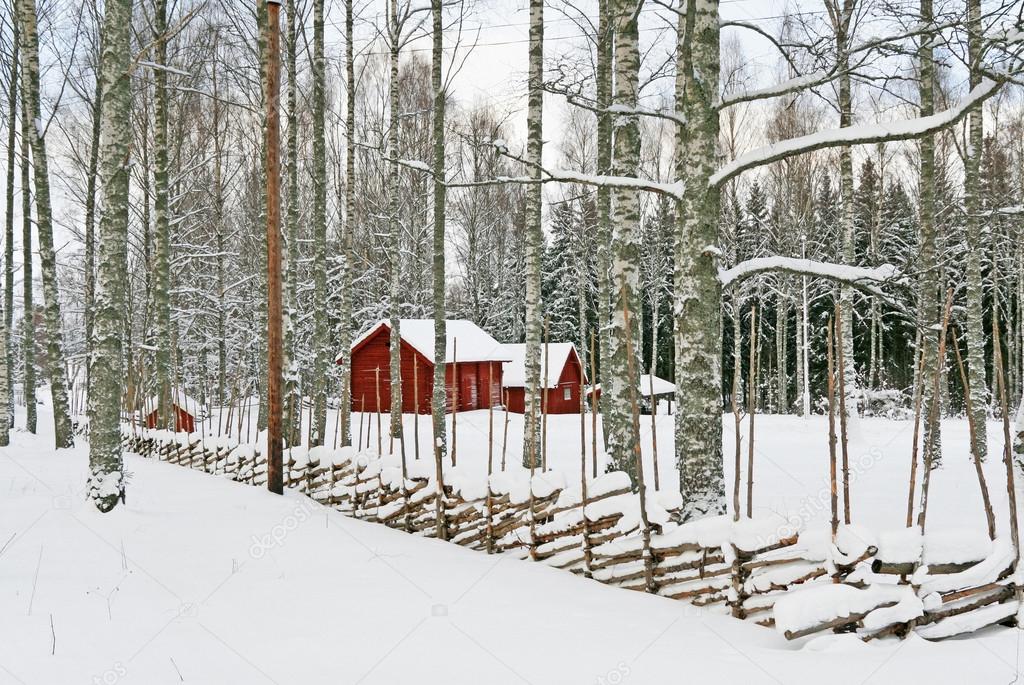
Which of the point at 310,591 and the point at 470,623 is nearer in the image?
the point at 470,623

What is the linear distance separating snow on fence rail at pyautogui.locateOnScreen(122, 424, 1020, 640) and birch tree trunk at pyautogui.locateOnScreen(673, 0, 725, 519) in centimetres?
50

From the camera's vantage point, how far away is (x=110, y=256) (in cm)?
634

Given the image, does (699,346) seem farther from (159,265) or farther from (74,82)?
(74,82)

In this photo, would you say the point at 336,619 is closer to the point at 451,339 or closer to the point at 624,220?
Result: the point at 624,220

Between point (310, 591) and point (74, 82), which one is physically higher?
point (74, 82)

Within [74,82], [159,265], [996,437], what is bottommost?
[996,437]

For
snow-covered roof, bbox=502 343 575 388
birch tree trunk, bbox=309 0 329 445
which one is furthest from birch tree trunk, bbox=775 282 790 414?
birch tree trunk, bbox=309 0 329 445

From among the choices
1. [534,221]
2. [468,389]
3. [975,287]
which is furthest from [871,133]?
[468,389]

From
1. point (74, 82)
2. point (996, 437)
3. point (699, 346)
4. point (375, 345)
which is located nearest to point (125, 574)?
point (699, 346)

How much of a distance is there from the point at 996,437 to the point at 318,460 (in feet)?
44.0

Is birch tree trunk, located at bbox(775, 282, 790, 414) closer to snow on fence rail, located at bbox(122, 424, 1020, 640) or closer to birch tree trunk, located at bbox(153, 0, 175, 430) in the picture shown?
birch tree trunk, located at bbox(153, 0, 175, 430)

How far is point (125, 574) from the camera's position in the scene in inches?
181

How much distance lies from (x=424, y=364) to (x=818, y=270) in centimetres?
1960

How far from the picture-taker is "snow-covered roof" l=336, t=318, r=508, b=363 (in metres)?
23.0
